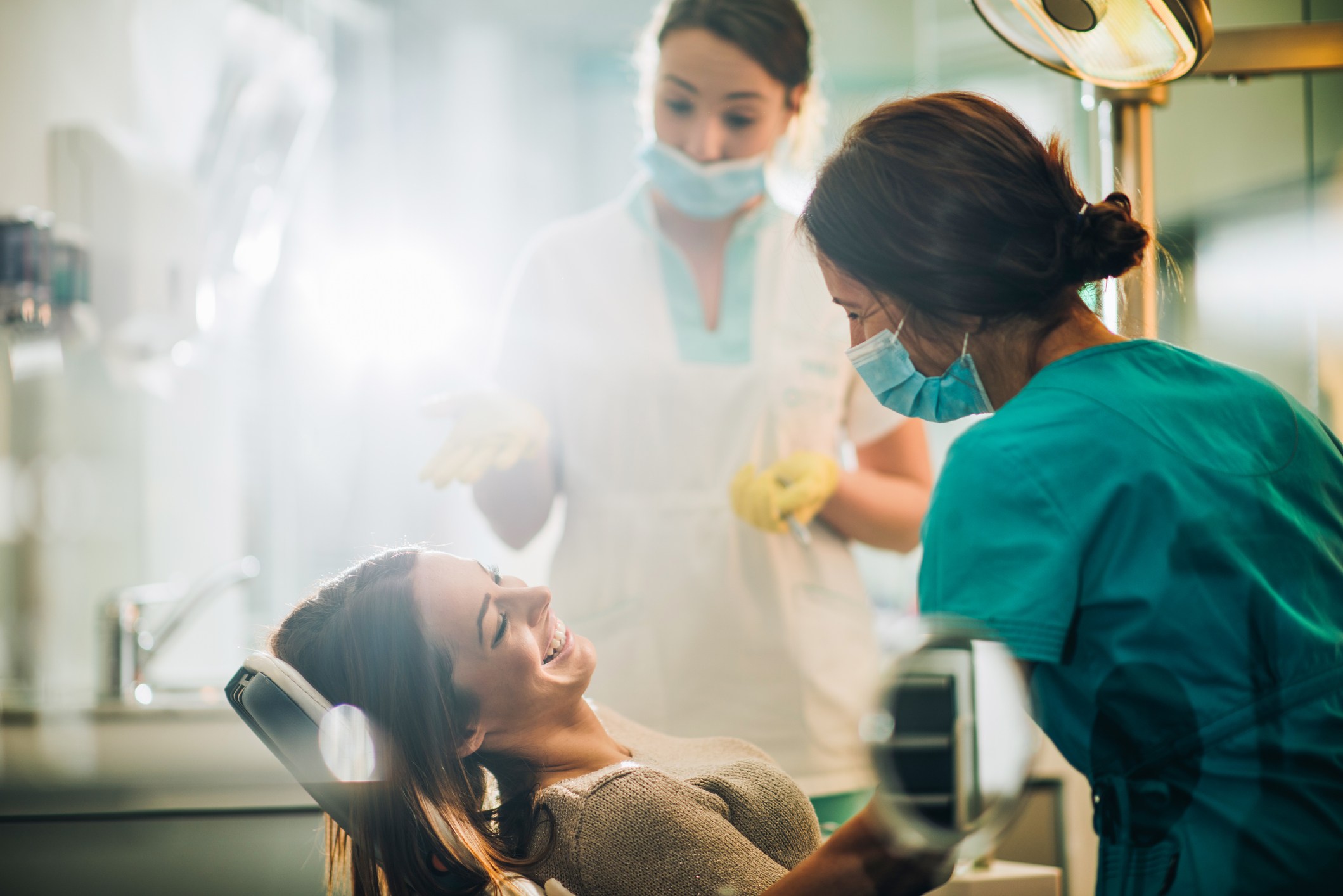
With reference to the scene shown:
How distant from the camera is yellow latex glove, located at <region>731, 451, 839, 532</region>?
128cm

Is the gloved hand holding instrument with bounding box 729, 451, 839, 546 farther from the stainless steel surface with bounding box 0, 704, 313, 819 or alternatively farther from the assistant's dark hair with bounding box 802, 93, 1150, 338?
the stainless steel surface with bounding box 0, 704, 313, 819

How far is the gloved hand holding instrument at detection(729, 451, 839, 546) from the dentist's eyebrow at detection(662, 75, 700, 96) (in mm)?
503

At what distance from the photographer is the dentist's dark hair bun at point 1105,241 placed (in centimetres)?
73

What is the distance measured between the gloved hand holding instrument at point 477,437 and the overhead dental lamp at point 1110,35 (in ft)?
2.29

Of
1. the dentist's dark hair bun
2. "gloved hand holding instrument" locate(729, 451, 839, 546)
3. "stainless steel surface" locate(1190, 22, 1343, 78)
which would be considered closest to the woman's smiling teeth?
"gloved hand holding instrument" locate(729, 451, 839, 546)

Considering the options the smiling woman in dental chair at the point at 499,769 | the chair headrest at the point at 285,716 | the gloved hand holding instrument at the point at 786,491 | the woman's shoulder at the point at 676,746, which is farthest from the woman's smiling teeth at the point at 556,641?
the gloved hand holding instrument at the point at 786,491

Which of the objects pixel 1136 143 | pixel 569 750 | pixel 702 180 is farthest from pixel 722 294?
pixel 569 750

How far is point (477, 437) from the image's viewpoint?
1.19 m

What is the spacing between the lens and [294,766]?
867 mm

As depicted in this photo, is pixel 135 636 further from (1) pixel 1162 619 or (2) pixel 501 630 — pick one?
(1) pixel 1162 619

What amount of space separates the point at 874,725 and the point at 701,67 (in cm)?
96

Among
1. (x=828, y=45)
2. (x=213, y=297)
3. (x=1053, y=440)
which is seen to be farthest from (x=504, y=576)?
(x=828, y=45)

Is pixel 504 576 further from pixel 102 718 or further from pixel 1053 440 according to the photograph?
pixel 102 718

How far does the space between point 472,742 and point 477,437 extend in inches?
15.2
